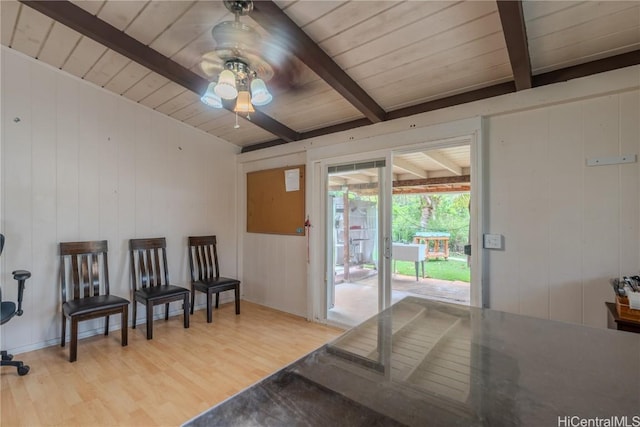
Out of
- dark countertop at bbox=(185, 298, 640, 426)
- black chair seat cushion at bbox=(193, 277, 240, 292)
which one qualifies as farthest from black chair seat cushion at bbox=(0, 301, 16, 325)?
dark countertop at bbox=(185, 298, 640, 426)

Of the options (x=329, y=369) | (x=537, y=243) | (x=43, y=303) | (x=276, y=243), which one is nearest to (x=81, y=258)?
(x=43, y=303)

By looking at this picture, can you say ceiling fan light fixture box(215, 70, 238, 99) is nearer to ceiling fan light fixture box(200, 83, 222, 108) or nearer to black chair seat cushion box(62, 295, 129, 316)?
ceiling fan light fixture box(200, 83, 222, 108)

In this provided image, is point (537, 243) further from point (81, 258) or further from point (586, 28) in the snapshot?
point (81, 258)

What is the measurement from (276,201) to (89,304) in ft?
7.39

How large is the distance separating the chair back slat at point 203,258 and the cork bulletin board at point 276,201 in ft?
2.04

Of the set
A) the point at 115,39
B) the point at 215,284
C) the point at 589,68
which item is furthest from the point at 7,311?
the point at 589,68

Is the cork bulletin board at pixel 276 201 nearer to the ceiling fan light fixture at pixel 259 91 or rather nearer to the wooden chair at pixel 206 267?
the wooden chair at pixel 206 267

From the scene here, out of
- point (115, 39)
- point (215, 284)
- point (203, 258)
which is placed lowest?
point (215, 284)

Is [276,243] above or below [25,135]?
below

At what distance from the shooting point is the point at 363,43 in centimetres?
200

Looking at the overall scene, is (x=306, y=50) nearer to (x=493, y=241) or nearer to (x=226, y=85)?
(x=226, y=85)

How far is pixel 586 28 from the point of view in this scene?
1.68m

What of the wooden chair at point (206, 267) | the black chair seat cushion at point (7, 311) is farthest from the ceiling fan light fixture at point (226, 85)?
the wooden chair at point (206, 267)

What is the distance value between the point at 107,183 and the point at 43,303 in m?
1.31
